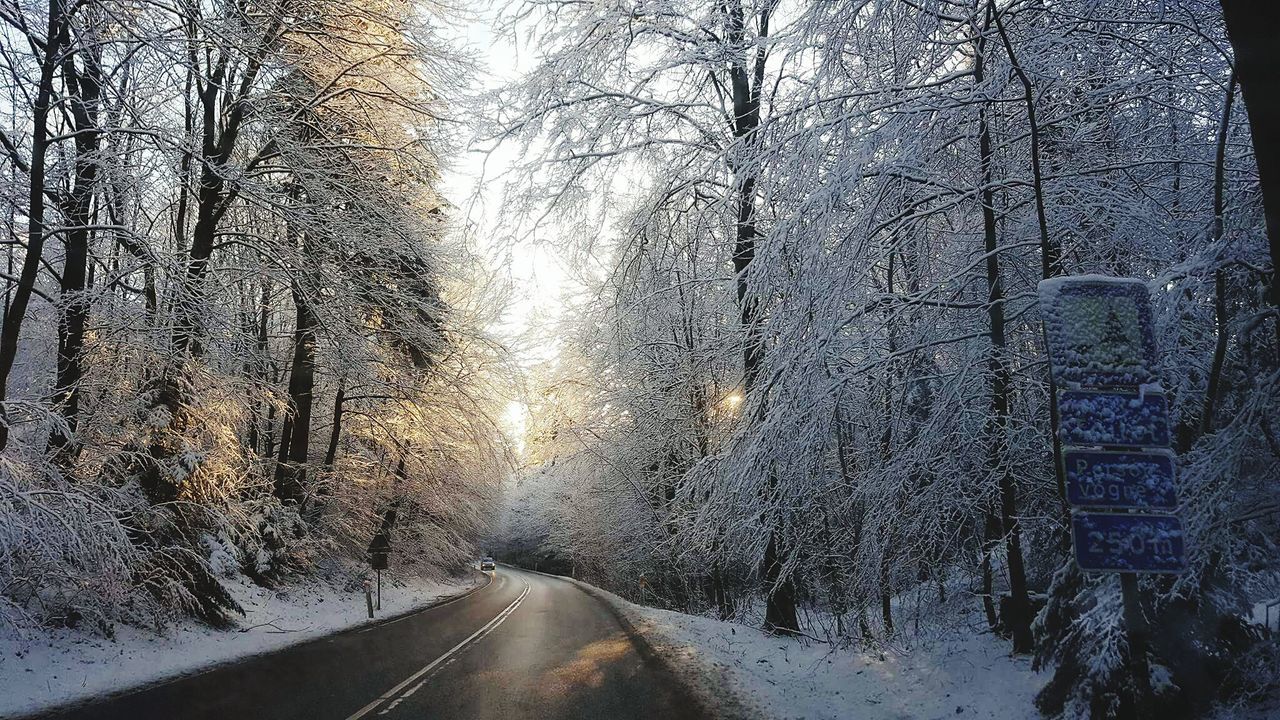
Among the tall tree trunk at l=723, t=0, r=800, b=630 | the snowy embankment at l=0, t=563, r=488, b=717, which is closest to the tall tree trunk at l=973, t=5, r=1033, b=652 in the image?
the tall tree trunk at l=723, t=0, r=800, b=630

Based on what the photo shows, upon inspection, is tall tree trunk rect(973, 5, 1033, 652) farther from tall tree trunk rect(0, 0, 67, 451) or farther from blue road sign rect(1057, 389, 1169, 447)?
tall tree trunk rect(0, 0, 67, 451)

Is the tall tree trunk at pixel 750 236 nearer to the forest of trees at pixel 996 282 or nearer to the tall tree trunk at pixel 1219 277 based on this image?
the forest of trees at pixel 996 282

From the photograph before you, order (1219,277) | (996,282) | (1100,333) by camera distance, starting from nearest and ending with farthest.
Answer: (1100,333) → (1219,277) → (996,282)

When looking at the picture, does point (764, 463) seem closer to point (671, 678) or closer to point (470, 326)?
point (671, 678)

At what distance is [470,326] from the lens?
19.8 metres

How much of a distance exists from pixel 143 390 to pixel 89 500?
11.4 feet

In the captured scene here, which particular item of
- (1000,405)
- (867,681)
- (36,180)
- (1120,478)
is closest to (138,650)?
(36,180)

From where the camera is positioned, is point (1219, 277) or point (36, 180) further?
point (36, 180)

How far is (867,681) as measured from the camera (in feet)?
24.7

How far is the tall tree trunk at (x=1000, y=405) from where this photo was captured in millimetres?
6168

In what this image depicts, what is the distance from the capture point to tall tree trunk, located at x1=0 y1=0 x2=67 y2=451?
8.27m

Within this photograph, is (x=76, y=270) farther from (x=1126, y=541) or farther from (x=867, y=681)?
(x=1126, y=541)

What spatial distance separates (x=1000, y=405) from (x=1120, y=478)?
2812 mm

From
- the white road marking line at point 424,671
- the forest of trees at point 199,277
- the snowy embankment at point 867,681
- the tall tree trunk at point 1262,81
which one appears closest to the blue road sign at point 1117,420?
the tall tree trunk at point 1262,81
